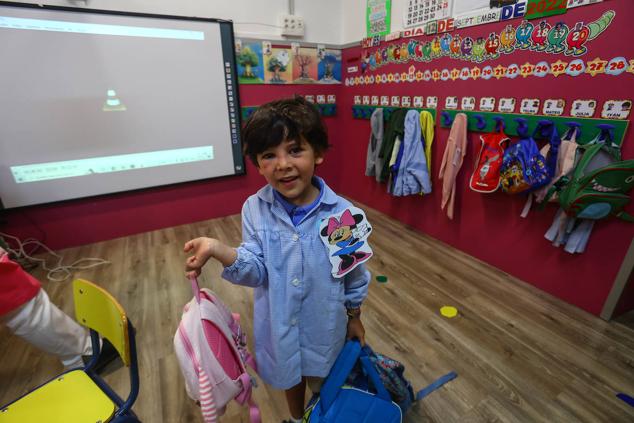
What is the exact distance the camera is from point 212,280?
2.01 m

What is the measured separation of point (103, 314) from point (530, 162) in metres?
1.98

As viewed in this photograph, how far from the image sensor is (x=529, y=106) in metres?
1.69

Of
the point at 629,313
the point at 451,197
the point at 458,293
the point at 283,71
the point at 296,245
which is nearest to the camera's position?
the point at 296,245

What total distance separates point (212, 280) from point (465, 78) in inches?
84.3

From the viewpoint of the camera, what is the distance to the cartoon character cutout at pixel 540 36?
1.56 metres

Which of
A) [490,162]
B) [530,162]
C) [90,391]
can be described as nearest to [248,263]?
[90,391]

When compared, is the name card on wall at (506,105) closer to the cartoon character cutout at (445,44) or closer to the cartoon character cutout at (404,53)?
the cartoon character cutout at (445,44)

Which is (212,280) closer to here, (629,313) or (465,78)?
(465,78)

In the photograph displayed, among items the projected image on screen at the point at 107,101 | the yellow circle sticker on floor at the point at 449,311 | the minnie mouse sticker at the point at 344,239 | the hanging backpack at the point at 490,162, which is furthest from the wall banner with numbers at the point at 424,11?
the minnie mouse sticker at the point at 344,239

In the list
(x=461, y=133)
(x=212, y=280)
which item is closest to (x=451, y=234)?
(x=461, y=133)

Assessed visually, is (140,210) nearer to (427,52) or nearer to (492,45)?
(427,52)

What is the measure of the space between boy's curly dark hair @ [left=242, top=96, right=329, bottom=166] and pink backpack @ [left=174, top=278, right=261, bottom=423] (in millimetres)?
335

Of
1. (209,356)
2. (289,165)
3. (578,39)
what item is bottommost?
(209,356)

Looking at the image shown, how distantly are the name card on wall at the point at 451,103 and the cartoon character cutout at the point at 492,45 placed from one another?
318mm
